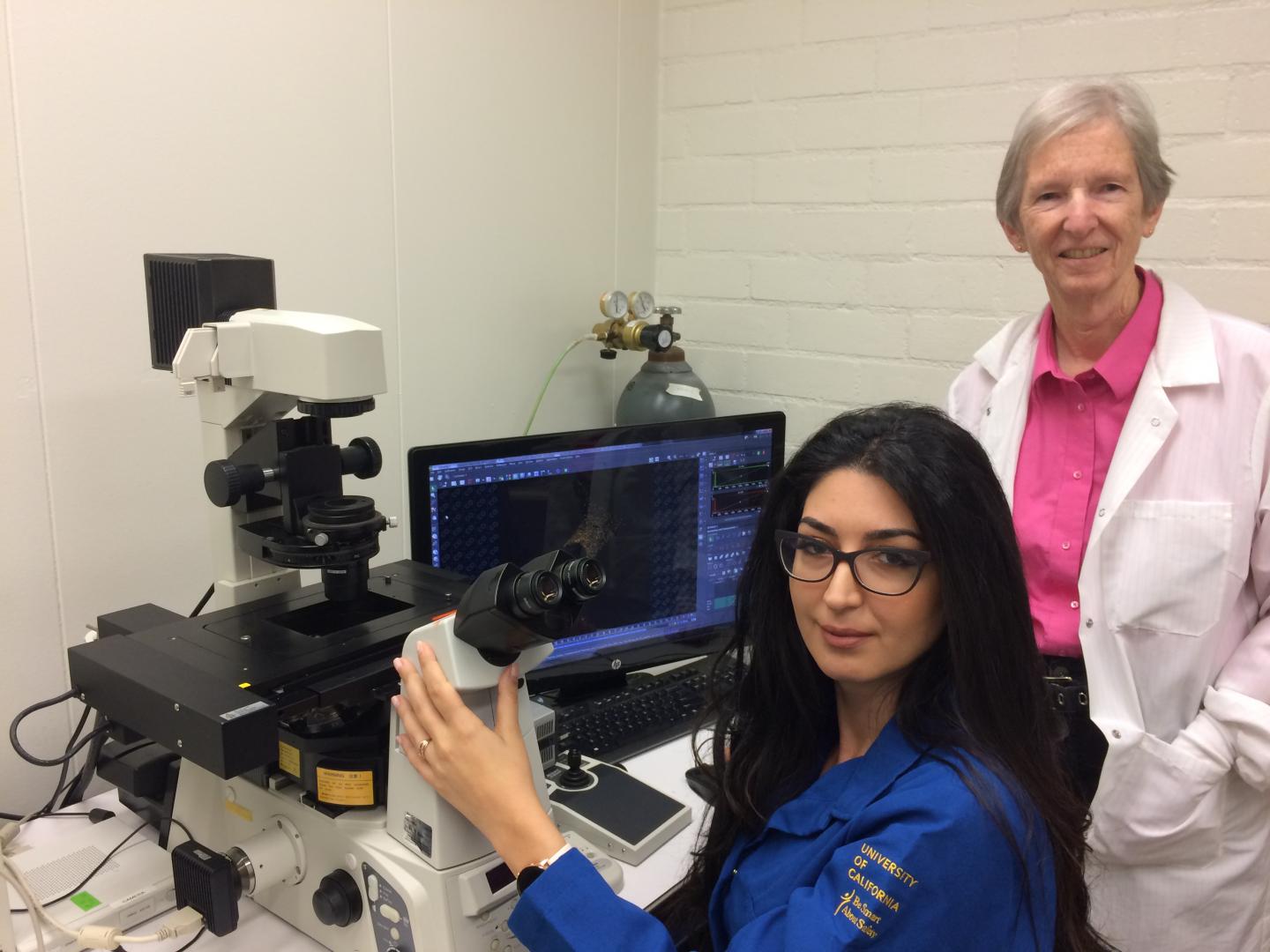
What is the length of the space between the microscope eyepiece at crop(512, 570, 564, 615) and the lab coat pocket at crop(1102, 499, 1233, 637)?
3.08 feet

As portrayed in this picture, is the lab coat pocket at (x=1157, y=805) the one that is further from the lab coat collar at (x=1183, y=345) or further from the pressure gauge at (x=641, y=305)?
the pressure gauge at (x=641, y=305)

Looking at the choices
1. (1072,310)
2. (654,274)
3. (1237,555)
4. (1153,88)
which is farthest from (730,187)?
(1237,555)

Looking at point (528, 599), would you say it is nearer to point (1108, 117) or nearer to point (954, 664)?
point (954, 664)

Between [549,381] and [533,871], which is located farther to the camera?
[549,381]

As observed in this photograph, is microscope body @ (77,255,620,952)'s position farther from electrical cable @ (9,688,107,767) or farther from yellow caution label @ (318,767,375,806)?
electrical cable @ (9,688,107,767)

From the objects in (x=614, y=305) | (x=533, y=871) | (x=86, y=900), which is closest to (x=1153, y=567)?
(x=533, y=871)

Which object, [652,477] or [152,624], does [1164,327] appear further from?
[152,624]

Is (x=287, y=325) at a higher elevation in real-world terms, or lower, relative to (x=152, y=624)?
higher

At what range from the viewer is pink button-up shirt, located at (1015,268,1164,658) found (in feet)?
4.91

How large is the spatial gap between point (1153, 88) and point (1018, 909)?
1.60 metres

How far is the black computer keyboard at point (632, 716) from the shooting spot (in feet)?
5.06

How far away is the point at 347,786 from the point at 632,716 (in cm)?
66

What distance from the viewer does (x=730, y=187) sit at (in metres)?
2.37

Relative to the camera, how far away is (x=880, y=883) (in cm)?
85
